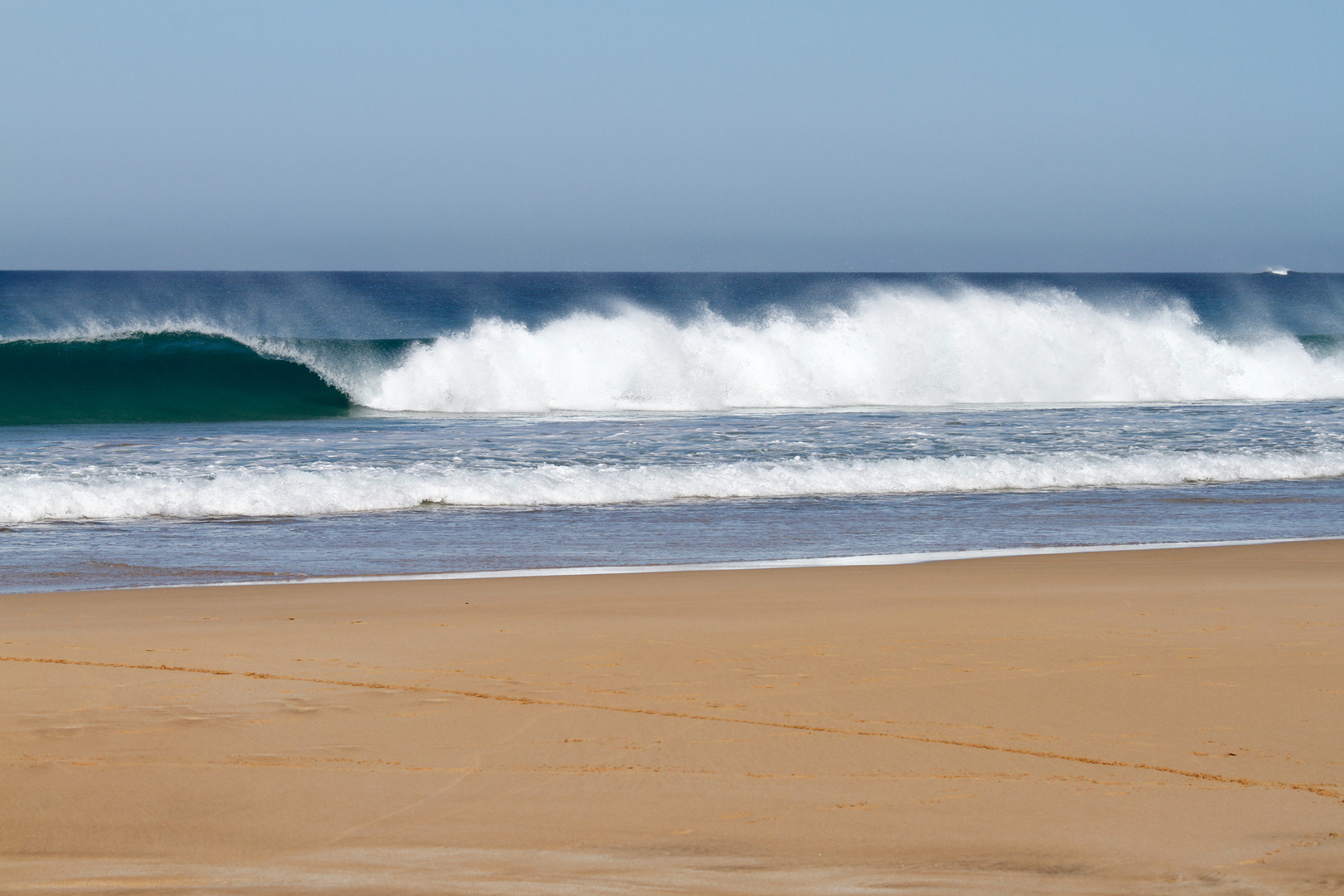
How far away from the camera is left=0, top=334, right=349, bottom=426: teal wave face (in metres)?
19.9

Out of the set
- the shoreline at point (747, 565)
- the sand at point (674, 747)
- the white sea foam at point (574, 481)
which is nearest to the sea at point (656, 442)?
the white sea foam at point (574, 481)

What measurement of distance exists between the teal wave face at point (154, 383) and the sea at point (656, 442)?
7 cm

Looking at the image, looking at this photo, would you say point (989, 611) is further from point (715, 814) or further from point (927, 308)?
point (927, 308)

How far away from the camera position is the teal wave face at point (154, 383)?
1992 centimetres

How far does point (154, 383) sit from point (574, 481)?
14277 mm

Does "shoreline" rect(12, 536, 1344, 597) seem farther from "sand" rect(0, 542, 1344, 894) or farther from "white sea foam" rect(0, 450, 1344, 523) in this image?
"white sea foam" rect(0, 450, 1344, 523)

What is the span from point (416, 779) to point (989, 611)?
339 cm

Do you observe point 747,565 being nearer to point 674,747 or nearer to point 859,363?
point 674,747

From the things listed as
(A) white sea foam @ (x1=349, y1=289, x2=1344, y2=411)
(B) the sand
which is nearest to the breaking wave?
(A) white sea foam @ (x1=349, y1=289, x2=1344, y2=411)

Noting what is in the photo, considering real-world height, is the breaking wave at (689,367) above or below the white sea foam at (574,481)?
above

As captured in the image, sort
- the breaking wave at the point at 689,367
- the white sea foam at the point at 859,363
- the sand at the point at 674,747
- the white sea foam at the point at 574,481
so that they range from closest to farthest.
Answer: the sand at the point at 674,747, the white sea foam at the point at 574,481, the breaking wave at the point at 689,367, the white sea foam at the point at 859,363

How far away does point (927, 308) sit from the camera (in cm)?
2452

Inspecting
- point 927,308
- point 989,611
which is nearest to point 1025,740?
point 989,611

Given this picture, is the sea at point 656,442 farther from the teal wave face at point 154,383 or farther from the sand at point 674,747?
the sand at point 674,747
